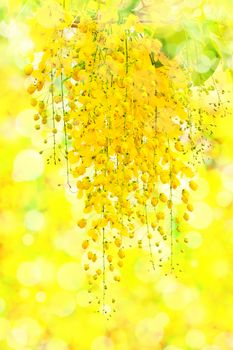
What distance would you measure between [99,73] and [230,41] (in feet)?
0.82

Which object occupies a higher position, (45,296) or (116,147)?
(116,147)

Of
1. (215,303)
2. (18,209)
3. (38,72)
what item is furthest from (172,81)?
(215,303)

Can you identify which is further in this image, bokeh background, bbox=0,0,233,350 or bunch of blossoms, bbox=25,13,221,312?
bokeh background, bbox=0,0,233,350

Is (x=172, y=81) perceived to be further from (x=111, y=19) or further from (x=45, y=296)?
(x=45, y=296)

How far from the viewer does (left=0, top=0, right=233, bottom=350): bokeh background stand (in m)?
2.12

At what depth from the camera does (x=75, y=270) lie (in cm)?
217

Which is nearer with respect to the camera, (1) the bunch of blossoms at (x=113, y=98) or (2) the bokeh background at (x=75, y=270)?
(1) the bunch of blossoms at (x=113, y=98)

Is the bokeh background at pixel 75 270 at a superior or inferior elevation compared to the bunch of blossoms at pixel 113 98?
inferior

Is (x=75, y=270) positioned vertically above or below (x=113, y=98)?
below

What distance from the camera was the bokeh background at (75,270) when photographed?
212 centimetres

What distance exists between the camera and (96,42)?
3.96 ft

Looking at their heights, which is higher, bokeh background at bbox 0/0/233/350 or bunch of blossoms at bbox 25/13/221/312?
bunch of blossoms at bbox 25/13/221/312

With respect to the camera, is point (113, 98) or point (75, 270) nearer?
point (113, 98)

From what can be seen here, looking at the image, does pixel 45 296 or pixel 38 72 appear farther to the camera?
pixel 45 296
